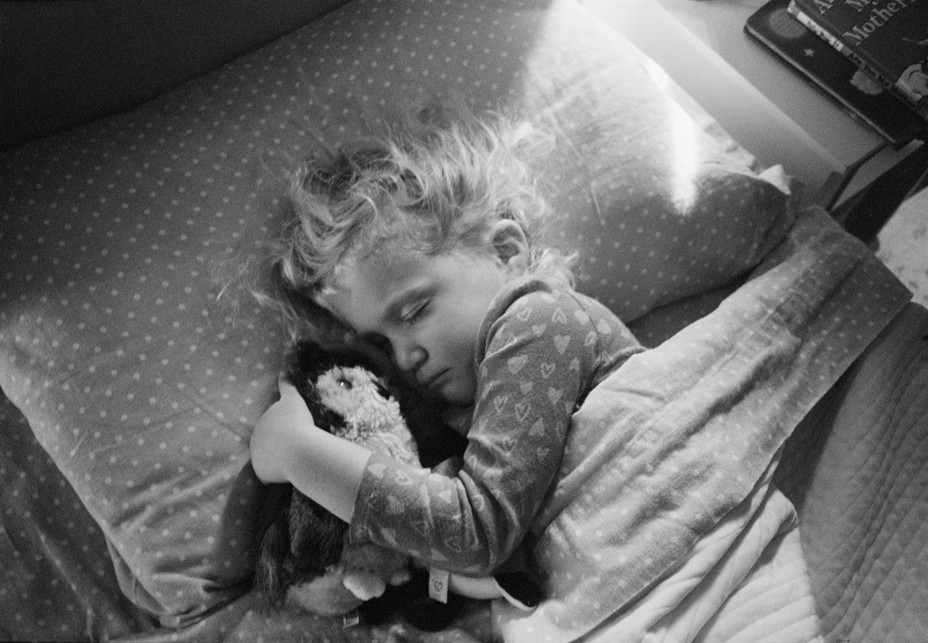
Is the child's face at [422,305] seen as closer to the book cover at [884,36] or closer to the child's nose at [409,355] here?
the child's nose at [409,355]

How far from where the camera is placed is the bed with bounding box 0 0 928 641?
93cm

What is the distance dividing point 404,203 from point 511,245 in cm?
17

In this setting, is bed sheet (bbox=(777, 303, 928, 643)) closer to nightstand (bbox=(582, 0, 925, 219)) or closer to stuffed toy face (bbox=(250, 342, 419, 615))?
nightstand (bbox=(582, 0, 925, 219))

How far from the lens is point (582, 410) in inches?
37.8

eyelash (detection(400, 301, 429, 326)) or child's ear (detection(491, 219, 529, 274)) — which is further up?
child's ear (detection(491, 219, 529, 274))

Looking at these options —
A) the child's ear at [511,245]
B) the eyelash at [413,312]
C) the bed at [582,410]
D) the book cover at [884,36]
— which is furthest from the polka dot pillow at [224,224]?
the book cover at [884,36]

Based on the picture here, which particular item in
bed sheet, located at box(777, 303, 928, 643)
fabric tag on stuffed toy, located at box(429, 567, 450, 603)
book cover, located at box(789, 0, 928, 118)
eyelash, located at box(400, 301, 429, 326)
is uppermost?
book cover, located at box(789, 0, 928, 118)

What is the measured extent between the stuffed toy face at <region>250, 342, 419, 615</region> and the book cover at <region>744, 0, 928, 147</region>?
3.22 feet

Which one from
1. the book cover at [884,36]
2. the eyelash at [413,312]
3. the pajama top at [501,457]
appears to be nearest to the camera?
the pajama top at [501,457]

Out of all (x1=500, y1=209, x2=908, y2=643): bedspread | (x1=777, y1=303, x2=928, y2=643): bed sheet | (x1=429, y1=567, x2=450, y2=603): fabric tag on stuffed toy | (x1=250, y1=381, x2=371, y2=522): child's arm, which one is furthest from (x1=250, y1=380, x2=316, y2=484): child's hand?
(x1=777, y1=303, x2=928, y2=643): bed sheet

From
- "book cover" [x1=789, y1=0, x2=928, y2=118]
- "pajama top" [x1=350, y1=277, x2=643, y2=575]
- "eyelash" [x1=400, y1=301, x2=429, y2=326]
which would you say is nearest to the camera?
"pajama top" [x1=350, y1=277, x2=643, y2=575]

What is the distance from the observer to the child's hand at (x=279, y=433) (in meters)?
0.93

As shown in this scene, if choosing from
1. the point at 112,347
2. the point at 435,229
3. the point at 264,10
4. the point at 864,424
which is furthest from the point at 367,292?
the point at 864,424

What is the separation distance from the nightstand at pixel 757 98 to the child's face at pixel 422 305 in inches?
25.9
